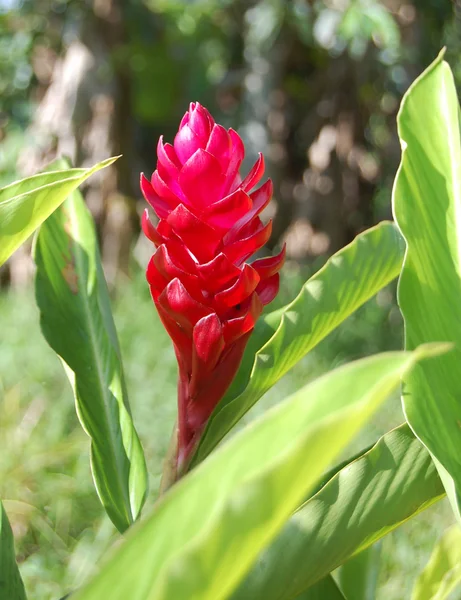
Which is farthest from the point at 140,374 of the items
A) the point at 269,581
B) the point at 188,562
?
the point at 188,562

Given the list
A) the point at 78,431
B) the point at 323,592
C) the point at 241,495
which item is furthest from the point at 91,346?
the point at 78,431

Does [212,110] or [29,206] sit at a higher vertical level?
[29,206]

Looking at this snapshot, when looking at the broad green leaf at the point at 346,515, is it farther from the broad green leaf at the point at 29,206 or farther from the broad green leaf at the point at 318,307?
the broad green leaf at the point at 29,206

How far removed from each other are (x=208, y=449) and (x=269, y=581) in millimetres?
198

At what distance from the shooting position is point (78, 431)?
8.89 ft

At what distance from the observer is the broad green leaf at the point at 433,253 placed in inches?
24.4

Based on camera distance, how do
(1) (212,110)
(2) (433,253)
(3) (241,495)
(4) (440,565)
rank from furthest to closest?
(1) (212,110) < (4) (440,565) < (2) (433,253) < (3) (241,495)

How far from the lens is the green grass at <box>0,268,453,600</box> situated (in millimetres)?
2014

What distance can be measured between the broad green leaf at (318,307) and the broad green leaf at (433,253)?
54 millimetres

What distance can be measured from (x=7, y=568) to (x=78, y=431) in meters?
2.10

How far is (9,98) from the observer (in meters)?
5.15

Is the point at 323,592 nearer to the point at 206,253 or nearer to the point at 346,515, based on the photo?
the point at 346,515

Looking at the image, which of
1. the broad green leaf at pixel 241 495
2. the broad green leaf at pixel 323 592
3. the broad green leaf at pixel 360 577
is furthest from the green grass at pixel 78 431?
the broad green leaf at pixel 241 495

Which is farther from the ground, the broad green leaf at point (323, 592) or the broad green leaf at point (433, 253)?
the broad green leaf at point (433, 253)
